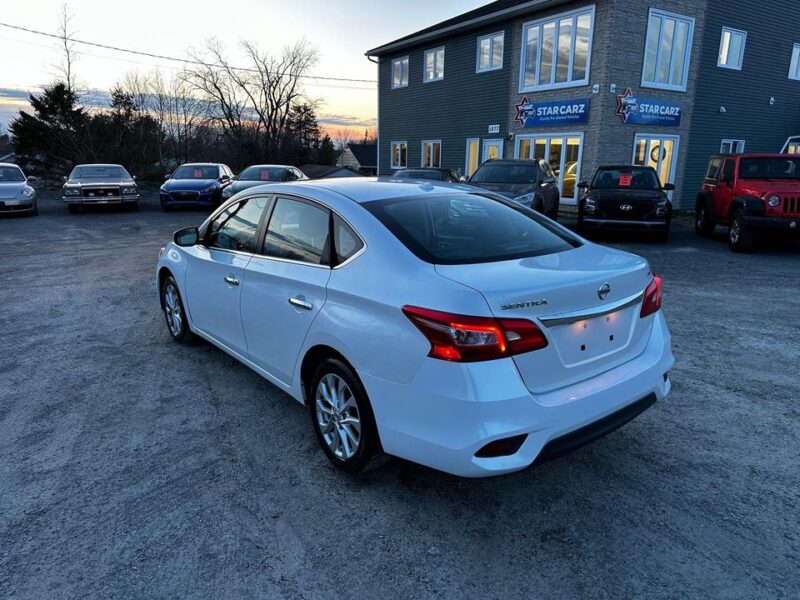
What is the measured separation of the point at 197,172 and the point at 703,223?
15282mm

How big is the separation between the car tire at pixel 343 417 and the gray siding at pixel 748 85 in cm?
1950

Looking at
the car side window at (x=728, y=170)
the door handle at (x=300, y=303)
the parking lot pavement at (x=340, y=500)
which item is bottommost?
the parking lot pavement at (x=340, y=500)

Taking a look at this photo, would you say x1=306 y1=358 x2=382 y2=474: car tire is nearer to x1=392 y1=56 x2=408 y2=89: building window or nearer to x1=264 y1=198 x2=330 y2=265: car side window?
x1=264 y1=198 x2=330 y2=265: car side window

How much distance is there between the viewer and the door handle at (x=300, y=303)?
119 inches

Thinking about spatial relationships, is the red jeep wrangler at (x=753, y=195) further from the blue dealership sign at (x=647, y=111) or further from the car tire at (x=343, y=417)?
the car tire at (x=343, y=417)

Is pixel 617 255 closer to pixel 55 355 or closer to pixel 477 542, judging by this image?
pixel 477 542

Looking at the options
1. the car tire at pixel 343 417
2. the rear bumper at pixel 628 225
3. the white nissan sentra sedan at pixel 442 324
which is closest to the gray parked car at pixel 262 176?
the rear bumper at pixel 628 225

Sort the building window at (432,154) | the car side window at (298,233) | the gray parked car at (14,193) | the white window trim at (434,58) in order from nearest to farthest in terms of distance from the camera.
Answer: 1. the car side window at (298,233)
2. the gray parked car at (14,193)
3. the white window trim at (434,58)
4. the building window at (432,154)

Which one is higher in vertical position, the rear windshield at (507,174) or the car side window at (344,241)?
the rear windshield at (507,174)

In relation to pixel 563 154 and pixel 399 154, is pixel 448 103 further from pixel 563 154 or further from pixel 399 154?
pixel 563 154

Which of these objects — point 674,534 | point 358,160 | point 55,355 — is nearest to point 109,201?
point 55,355

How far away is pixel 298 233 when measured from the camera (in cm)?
337

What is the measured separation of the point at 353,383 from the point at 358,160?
66688 mm

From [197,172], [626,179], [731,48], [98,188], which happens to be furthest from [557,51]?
[98,188]
